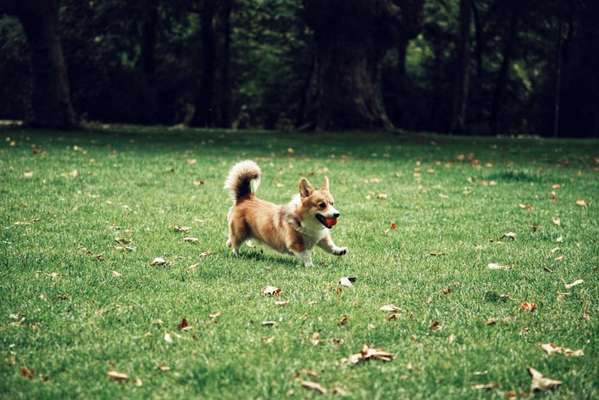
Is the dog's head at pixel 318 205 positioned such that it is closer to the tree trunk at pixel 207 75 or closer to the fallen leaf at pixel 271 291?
the fallen leaf at pixel 271 291

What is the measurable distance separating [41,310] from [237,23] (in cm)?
3440

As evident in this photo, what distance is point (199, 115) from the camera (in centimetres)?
3194

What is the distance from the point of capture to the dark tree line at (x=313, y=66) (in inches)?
954

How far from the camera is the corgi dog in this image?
6.58m

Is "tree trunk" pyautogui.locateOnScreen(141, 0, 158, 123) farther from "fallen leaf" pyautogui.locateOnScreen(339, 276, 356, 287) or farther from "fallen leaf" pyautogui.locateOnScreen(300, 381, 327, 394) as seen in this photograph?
"fallen leaf" pyautogui.locateOnScreen(300, 381, 327, 394)

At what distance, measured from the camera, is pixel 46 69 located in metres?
23.1

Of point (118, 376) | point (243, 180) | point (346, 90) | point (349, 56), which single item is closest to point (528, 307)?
point (118, 376)

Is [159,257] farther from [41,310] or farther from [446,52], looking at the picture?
[446,52]

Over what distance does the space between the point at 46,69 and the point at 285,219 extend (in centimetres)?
1866

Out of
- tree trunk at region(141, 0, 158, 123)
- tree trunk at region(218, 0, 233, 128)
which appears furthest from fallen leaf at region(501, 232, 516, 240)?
tree trunk at region(141, 0, 158, 123)

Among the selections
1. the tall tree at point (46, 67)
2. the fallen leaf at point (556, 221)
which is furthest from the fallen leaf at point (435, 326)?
the tall tree at point (46, 67)

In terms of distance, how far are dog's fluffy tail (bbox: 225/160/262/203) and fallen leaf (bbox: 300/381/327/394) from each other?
3487 millimetres

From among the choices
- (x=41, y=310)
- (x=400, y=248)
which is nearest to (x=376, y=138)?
(x=400, y=248)

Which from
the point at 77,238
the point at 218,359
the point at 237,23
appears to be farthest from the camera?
the point at 237,23
